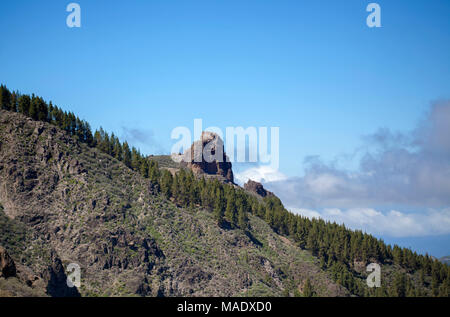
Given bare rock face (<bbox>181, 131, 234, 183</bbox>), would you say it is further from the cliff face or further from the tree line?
the cliff face

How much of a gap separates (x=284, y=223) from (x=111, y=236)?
62593 millimetres

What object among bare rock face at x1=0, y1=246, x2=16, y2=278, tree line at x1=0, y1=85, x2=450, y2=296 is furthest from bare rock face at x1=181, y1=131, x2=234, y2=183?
bare rock face at x1=0, y1=246, x2=16, y2=278

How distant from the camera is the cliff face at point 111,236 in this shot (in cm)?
9650

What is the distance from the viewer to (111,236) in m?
104

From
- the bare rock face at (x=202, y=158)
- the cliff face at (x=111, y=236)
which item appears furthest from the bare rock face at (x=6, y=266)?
the bare rock face at (x=202, y=158)

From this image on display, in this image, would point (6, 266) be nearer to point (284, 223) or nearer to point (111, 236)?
point (111, 236)

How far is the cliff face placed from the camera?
9650cm

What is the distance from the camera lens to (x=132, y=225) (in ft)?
372

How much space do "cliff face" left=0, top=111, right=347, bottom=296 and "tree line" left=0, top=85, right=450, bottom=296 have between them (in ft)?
16.9

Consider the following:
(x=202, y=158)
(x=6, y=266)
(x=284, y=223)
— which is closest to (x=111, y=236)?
(x=6, y=266)

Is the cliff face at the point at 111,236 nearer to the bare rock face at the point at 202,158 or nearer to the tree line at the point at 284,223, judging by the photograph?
the tree line at the point at 284,223

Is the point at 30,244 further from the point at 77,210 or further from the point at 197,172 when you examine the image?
the point at 197,172

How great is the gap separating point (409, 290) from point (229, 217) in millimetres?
53351

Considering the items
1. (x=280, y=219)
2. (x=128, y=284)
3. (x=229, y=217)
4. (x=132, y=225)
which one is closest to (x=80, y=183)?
(x=132, y=225)
